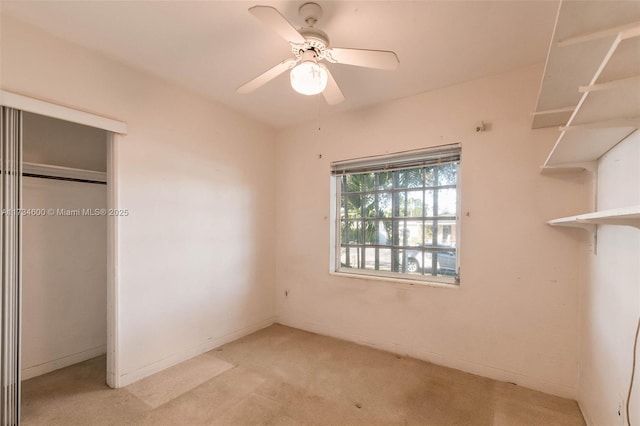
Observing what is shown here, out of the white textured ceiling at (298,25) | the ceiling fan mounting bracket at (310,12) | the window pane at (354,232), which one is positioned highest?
the white textured ceiling at (298,25)

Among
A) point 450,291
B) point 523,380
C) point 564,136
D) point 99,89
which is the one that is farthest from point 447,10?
point 523,380

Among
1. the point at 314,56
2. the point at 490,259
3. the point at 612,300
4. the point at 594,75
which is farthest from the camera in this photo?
the point at 490,259

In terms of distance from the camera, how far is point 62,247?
257 cm

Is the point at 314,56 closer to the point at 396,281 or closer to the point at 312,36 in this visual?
the point at 312,36

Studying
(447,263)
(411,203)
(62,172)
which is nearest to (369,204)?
(411,203)

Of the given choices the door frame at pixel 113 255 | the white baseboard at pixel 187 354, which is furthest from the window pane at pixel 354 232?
the door frame at pixel 113 255

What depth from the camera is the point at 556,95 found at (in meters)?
1.65

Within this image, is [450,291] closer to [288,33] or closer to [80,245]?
[288,33]

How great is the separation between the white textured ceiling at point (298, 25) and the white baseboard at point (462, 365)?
245cm

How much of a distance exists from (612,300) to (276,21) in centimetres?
227

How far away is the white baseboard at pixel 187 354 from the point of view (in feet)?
7.55

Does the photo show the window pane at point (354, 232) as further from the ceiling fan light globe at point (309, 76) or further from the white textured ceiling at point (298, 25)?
the ceiling fan light globe at point (309, 76)

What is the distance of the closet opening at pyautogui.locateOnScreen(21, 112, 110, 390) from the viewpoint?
2.38 meters

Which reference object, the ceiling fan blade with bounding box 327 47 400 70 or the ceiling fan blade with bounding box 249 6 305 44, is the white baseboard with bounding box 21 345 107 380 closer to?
the ceiling fan blade with bounding box 249 6 305 44
